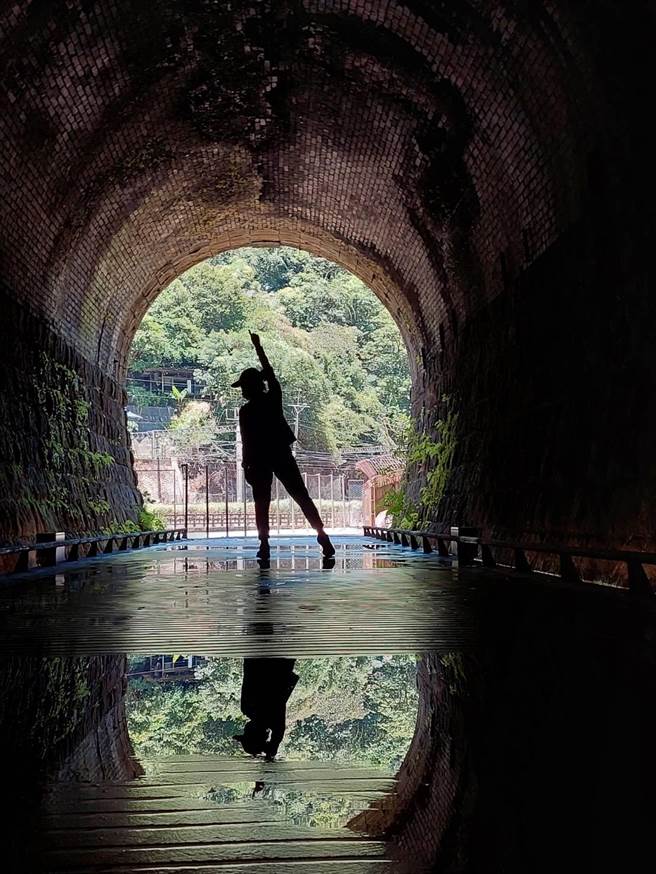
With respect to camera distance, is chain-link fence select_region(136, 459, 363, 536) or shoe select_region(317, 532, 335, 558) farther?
chain-link fence select_region(136, 459, 363, 536)

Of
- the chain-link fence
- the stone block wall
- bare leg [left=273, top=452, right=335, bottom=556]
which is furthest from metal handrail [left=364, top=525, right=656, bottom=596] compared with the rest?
the chain-link fence

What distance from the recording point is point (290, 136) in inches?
560

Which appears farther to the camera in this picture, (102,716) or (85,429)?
(85,429)

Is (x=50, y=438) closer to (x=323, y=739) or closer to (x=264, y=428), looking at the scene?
(x=264, y=428)

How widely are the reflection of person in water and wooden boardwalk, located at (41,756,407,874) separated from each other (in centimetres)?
22

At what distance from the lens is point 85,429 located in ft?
49.9

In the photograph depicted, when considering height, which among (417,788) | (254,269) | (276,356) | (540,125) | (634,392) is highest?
(254,269)

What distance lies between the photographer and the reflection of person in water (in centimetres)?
219

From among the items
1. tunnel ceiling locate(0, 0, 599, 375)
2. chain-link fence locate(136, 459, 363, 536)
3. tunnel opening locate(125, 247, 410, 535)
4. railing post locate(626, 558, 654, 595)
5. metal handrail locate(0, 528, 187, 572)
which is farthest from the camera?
tunnel opening locate(125, 247, 410, 535)

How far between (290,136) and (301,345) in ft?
93.1

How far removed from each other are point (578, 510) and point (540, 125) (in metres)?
3.89

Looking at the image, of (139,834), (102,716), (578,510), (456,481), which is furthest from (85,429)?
(139,834)

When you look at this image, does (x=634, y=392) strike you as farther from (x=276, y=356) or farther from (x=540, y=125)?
(x=276, y=356)

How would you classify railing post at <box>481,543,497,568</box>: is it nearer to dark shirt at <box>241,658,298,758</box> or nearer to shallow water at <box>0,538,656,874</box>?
shallow water at <box>0,538,656,874</box>
